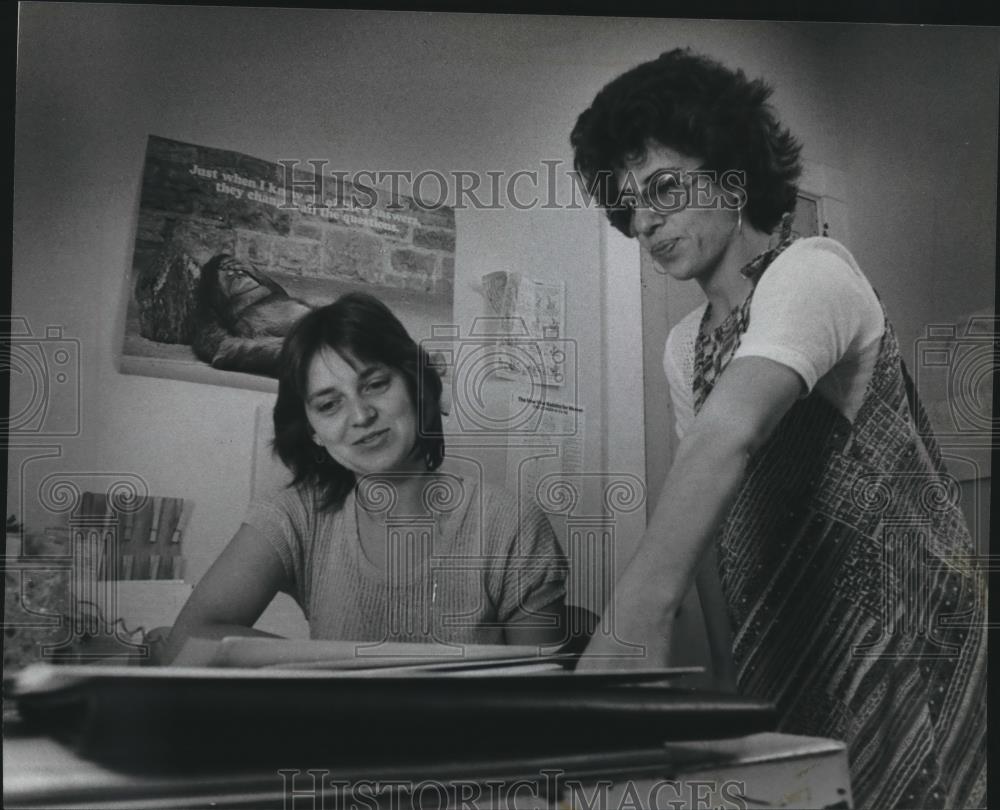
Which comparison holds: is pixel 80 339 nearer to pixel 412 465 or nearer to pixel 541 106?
pixel 412 465

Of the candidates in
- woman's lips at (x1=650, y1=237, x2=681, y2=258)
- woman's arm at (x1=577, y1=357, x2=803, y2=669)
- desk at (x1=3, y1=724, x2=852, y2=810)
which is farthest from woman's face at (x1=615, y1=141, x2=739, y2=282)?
desk at (x1=3, y1=724, x2=852, y2=810)

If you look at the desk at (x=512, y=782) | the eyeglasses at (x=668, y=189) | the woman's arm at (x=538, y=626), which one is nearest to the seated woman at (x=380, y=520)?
the woman's arm at (x=538, y=626)

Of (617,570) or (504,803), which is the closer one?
(504,803)

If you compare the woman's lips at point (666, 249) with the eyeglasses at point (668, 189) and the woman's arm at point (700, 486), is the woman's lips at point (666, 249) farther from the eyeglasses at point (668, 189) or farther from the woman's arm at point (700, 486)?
the woman's arm at point (700, 486)

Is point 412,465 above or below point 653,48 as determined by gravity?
below

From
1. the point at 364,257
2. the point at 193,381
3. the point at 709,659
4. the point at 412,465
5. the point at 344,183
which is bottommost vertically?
the point at 709,659

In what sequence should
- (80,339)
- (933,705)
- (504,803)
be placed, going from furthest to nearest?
(933,705) < (80,339) < (504,803)

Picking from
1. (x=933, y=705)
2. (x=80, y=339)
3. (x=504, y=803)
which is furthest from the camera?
(x=933, y=705)

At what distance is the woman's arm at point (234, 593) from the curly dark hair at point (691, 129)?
802 millimetres

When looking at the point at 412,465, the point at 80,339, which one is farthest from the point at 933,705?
the point at 80,339

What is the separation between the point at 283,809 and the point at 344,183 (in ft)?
3.22

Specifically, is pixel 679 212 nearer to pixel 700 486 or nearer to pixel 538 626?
pixel 700 486

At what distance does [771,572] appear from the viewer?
A: 1938mm

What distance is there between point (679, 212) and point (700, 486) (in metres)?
0.46
